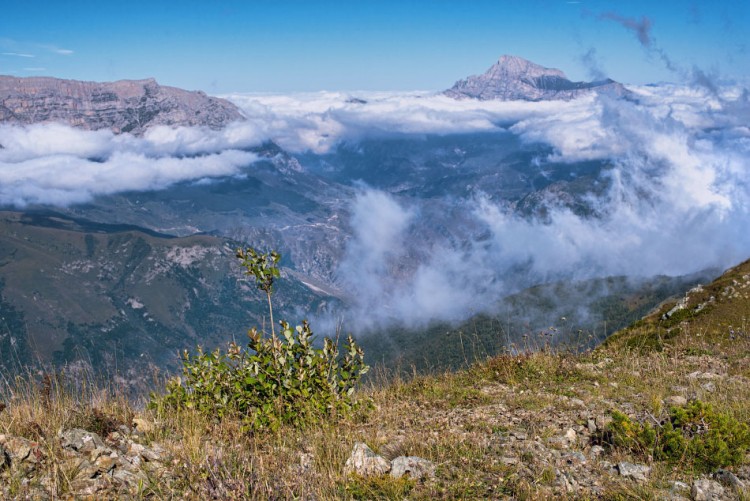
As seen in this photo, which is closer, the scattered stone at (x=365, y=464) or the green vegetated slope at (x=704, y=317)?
the scattered stone at (x=365, y=464)

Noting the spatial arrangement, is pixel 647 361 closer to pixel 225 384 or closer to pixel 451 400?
pixel 451 400

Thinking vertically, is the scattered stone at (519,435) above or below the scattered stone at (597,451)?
below

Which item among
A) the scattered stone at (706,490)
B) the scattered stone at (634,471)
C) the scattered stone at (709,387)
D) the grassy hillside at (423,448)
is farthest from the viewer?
the scattered stone at (709,387)

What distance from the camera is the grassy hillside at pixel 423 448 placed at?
6.30 meters

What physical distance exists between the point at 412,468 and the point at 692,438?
163 inches

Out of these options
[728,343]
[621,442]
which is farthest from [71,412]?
[728,343]

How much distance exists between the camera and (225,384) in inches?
356

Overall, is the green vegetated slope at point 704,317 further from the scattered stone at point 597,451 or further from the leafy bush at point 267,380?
the leafy bush at point 267,380

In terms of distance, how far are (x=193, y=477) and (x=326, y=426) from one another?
8.23 ft

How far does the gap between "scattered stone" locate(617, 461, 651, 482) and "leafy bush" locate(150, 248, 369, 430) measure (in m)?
4.30

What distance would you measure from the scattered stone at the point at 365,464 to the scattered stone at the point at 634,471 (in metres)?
3.21

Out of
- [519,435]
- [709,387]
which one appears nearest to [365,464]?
[519,435]

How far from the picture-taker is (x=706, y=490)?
6219mm

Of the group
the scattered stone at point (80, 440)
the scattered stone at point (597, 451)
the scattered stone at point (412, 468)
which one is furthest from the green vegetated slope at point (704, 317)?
the scattered stone at point (80, 440)
